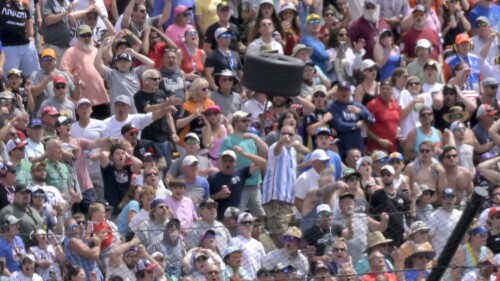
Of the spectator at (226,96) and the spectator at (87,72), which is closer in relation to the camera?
the spectator at (87,72)

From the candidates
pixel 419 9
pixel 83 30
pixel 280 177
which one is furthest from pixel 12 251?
pixel 419 9

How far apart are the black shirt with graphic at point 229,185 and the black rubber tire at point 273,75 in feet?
19.5

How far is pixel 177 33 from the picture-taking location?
725 inches

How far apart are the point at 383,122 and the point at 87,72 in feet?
10.2

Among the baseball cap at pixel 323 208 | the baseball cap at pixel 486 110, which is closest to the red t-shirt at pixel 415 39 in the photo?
the baseball cap at pixel 486 110

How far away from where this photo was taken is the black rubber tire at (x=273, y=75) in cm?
960

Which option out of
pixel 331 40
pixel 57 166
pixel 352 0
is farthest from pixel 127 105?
pixel 352 0

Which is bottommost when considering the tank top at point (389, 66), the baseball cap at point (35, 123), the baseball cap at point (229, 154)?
the tank top at point (389, 66)

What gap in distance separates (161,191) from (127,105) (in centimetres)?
152

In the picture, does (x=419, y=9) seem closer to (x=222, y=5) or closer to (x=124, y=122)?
(x=222, y=5)

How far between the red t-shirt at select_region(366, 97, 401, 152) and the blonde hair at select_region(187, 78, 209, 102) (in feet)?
6.11

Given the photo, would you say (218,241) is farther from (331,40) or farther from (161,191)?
(331,40)

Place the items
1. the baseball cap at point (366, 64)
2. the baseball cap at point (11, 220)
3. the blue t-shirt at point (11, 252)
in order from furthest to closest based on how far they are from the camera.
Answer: the baseball cap at point (366, 64), the baseball cap at point (11, 220), the blue t-shirt at point (11, 252)

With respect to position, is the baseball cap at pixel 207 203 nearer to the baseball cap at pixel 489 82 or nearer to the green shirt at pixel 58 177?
the green shirt at pixel 58 177
